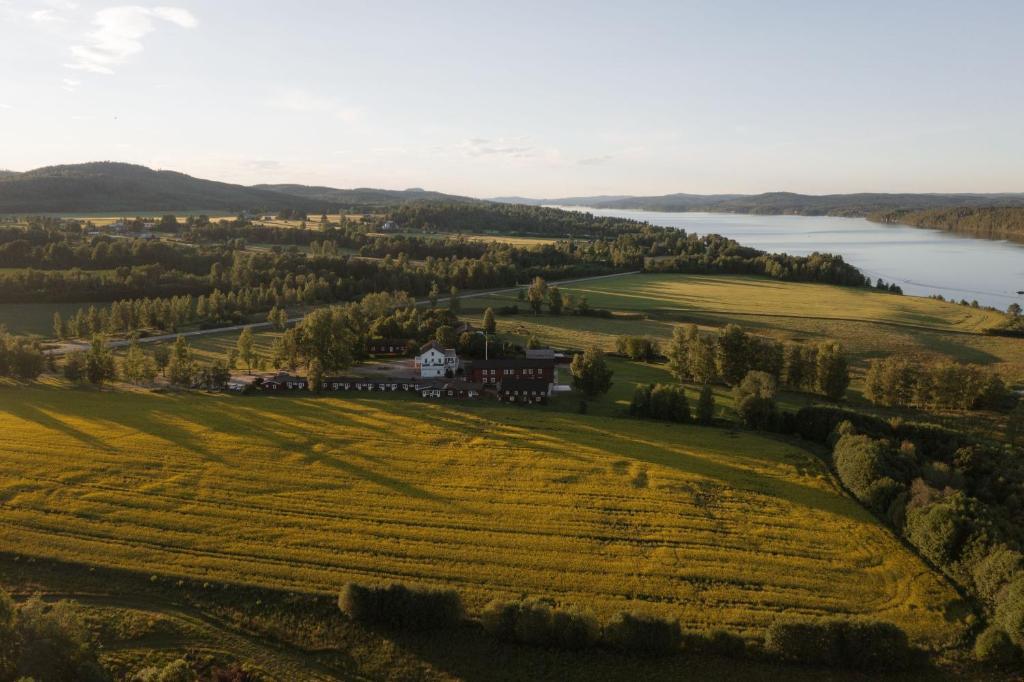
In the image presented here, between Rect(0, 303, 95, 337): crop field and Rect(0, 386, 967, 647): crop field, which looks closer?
Rect(0, 386, 967, 647): crop field

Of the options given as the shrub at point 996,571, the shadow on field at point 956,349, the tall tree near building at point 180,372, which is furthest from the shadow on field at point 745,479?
the shadow on field at point 956,349

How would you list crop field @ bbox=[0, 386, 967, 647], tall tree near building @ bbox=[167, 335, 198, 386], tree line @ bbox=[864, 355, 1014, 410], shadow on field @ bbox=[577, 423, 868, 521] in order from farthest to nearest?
tall tree near building @ bbox=[167, 335, 198, 386] < tree line @ bbox=[864, 355, 1014, 410] < shadow on field @ bbox=[577, 423, 868, 521] < crop field @ bbox=[0, 386, 967, 647]

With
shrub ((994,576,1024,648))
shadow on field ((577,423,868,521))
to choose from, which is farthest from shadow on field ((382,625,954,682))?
shadow on field ((577,423,868,521))

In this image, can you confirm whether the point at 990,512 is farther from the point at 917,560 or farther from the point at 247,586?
the point at 247,586

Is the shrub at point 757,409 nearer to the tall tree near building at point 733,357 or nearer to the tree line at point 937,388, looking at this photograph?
the tall tree near building at point 733,357

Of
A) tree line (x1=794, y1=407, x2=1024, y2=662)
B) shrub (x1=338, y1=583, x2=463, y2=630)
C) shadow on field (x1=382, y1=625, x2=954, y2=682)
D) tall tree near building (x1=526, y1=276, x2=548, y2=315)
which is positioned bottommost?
shadow on field (x1=382, y1=625, x2=954, y2=682)

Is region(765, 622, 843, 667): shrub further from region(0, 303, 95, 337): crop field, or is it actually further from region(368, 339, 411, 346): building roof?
region(0, 303, 95, 337): crop field

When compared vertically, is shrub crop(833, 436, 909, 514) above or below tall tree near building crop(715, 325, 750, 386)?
below
